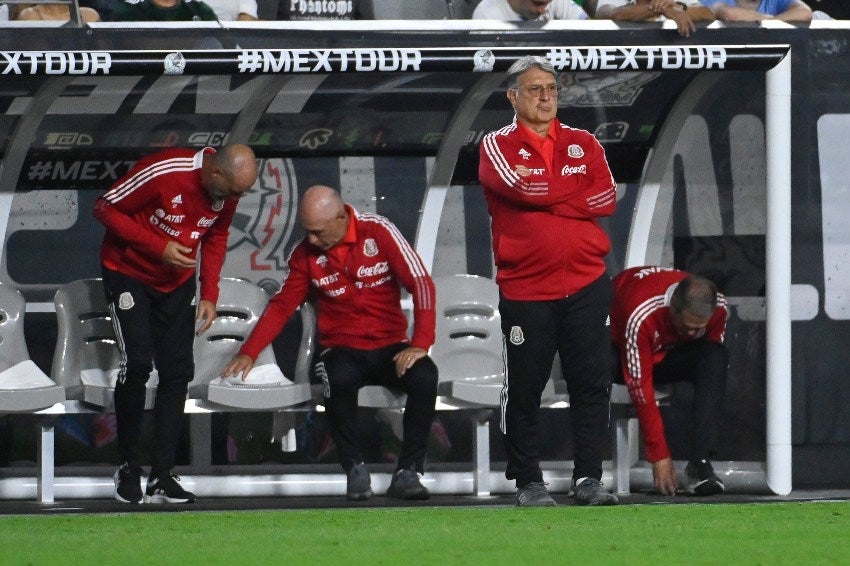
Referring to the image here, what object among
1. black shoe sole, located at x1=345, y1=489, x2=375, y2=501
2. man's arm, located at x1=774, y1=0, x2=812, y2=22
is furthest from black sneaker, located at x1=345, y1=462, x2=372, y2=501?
man's arm, located at x1=774, y1=0, x2=812, y2=22

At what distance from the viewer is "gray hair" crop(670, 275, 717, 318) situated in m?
7.20

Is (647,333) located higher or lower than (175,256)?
lower

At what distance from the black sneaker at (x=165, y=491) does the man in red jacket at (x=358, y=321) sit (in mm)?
575

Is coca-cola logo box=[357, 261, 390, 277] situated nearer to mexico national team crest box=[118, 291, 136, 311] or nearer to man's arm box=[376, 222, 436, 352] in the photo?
man's arm box=[376, 222, 436, 352]

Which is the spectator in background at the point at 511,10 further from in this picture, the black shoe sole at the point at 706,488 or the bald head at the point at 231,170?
the black shoe sole at the point at 706,488

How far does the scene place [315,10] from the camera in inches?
324

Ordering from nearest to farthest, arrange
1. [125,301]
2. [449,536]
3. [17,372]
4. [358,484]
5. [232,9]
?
[449,536]
[125,301]
[358,484]
[17,372]
[232,9]

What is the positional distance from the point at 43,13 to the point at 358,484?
2.45m

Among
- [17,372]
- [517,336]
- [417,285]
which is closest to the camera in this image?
[517,336]

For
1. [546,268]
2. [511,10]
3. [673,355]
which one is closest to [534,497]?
[546,268]

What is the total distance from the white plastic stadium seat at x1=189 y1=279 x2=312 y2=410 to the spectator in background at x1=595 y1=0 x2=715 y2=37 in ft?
6.71

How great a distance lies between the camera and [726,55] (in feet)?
24.0

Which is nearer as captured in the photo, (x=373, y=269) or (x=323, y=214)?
(x=323, y=214)

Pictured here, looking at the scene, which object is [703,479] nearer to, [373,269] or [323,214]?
[373,269]
